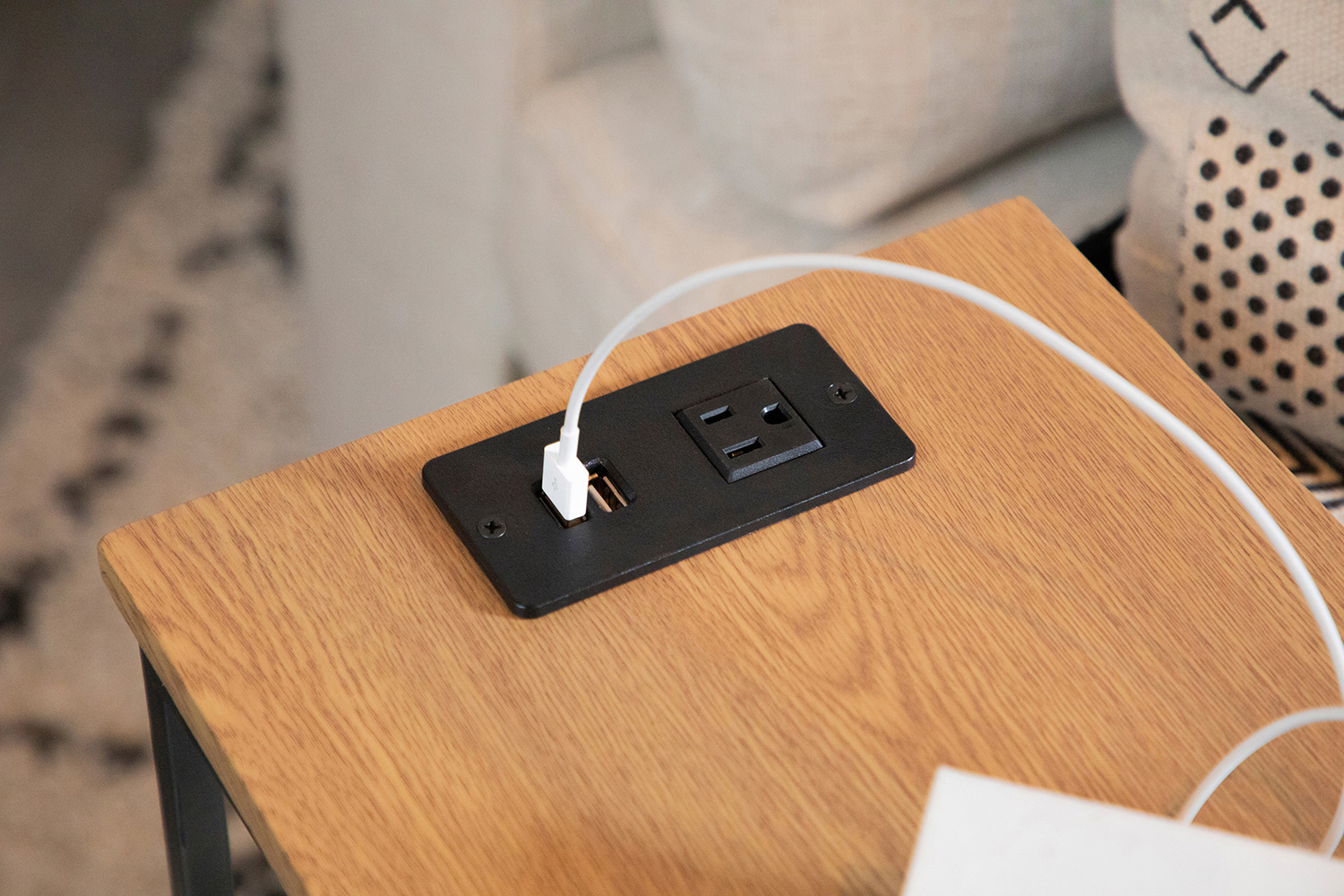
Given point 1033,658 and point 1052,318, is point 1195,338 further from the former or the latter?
point 1033,658

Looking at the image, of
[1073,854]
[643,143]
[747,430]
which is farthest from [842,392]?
[643,143]

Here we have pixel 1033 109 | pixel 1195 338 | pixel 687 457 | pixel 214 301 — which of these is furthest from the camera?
pixel 214 301

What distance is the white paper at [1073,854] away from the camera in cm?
33

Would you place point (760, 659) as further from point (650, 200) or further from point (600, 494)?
point (650, 200)

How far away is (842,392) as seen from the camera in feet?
1.60

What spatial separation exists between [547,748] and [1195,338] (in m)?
0.45

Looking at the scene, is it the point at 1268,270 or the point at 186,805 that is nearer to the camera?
the point at 186,805

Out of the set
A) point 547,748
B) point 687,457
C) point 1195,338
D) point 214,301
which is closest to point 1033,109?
point 1195,338

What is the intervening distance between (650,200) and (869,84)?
169 millimetres

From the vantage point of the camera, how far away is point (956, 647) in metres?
0.42

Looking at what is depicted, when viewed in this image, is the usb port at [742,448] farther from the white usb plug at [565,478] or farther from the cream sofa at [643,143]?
the cream sofa at [643,143]

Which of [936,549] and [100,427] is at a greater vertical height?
[936,549]

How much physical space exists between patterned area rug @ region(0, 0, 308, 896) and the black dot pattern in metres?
0.81

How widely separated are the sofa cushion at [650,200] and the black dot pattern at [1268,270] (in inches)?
6.5
